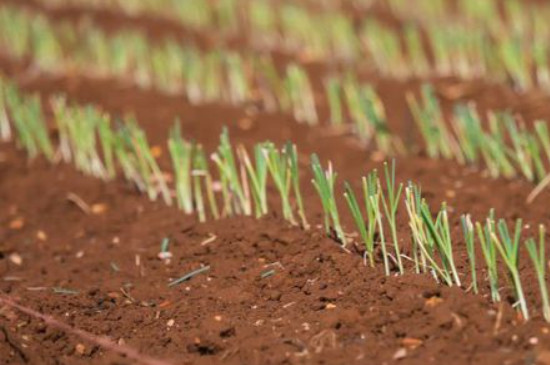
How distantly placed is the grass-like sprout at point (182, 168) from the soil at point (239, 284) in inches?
2.5

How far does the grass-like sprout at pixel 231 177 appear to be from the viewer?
102 inches

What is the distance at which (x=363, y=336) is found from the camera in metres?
1.96

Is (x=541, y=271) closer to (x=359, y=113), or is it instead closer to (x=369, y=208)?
(x=369, y=208)

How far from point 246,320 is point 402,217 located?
2.14 ft

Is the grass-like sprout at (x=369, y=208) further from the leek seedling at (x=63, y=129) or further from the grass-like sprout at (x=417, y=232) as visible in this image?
the leek seedling at (x=63, y=129)

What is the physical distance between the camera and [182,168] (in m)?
2.83

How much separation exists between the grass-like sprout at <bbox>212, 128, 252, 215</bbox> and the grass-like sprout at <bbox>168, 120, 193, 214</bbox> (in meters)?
0.14

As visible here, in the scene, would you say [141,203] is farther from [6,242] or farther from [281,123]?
[281,123]

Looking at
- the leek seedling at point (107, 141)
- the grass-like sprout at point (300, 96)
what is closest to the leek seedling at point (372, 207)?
the leek seedling at point (107, 141)

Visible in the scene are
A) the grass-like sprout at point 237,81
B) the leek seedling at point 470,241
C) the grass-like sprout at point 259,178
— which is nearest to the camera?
the leek seedling at point 470,241

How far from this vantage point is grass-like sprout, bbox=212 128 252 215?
2.59 metres

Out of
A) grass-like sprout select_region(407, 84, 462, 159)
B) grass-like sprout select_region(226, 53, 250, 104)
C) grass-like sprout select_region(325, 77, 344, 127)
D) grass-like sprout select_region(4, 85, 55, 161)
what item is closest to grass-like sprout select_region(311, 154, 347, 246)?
grass-like sprout select_region(407, 84, 462, 159)

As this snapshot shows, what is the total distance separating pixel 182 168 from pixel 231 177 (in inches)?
10.0

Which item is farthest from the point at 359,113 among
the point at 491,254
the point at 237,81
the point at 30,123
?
the point at 491,254
